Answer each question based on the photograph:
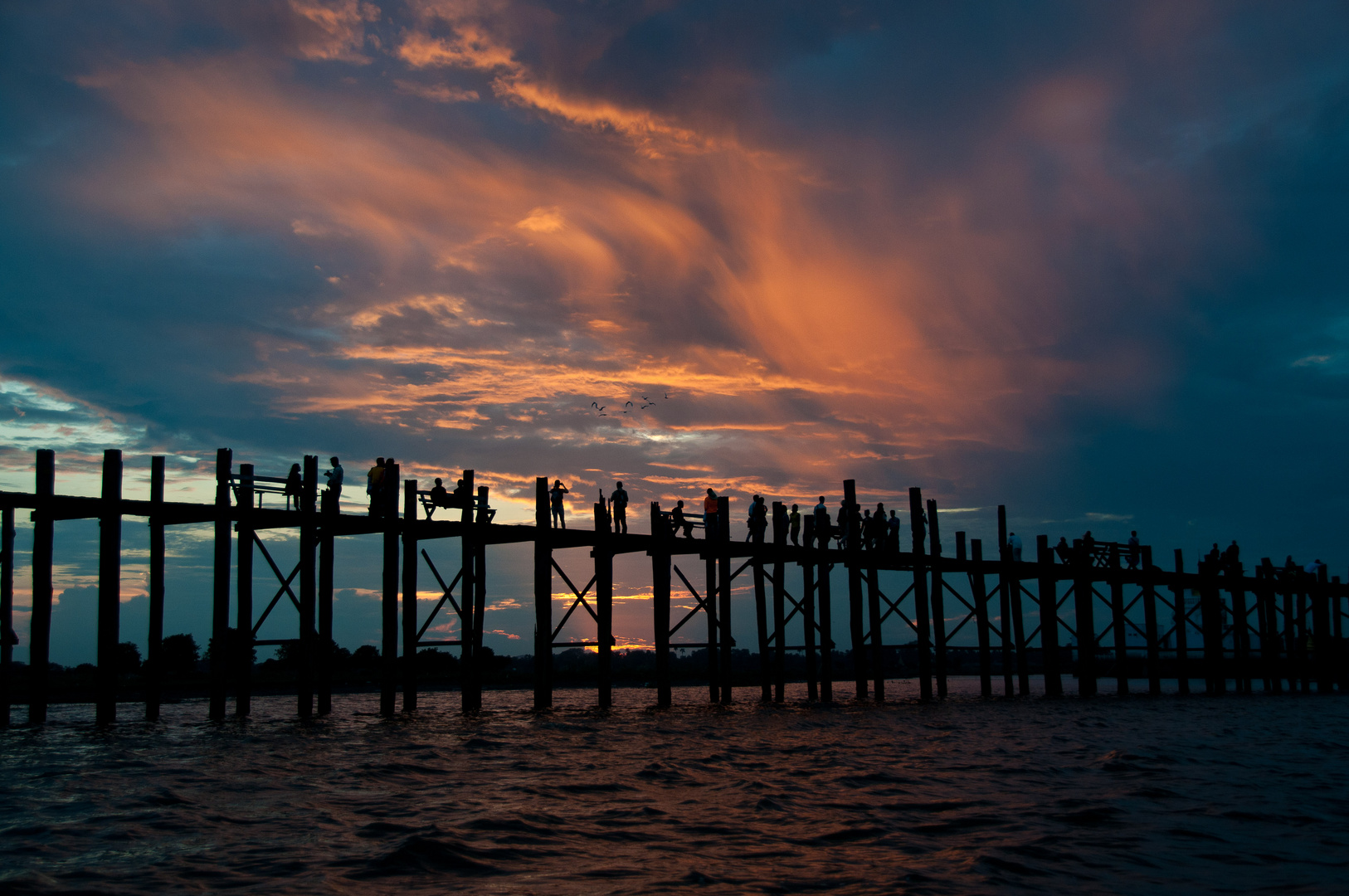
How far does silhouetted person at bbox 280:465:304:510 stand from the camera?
18.9 metres

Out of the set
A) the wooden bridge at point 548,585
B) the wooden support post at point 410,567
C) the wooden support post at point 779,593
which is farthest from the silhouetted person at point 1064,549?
the wooden support post at point 410,567

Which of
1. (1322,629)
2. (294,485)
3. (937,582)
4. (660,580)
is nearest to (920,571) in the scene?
(937,582)

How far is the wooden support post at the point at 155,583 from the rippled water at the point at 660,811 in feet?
3.34

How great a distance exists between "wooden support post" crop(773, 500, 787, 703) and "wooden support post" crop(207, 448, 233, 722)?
13.5 meters

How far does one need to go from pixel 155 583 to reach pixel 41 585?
1944 millimetres

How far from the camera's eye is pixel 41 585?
51.8 ft

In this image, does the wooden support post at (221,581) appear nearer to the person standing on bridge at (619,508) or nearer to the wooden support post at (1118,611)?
the person standing on bridge at (619,508)

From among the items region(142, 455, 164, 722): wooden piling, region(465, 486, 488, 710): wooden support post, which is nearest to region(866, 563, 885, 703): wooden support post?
region(465, 486, 488, 710): wooden support post

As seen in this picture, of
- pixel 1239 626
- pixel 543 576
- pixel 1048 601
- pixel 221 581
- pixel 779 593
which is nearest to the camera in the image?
pixel 221 581

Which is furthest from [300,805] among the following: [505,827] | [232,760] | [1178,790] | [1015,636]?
[1015,636]

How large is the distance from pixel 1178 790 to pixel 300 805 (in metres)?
11.1

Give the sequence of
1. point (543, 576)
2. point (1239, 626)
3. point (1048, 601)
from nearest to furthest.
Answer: point (543, 576) < point (1048, 601) < point (1239, 626)

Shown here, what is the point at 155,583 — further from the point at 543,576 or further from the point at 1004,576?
the point at 1004,576

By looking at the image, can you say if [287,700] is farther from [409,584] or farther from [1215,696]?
[1215,696]
